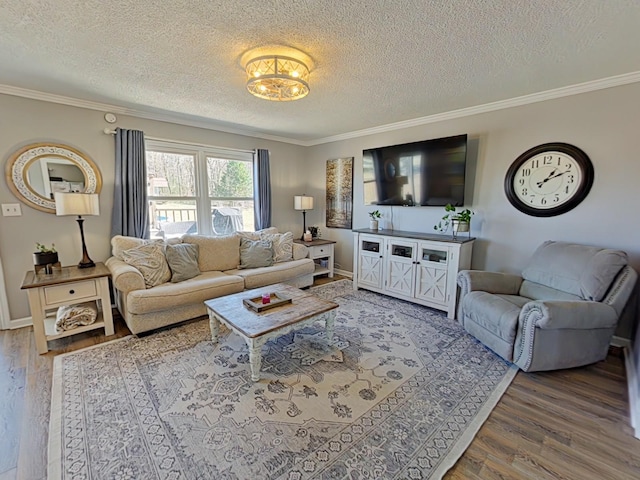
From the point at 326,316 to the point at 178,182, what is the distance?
9.59ft

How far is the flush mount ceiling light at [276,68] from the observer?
2.06 m

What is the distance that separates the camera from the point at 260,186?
4703 mm

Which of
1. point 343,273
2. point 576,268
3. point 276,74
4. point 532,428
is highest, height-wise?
point 276,74

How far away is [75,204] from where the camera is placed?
2.81m

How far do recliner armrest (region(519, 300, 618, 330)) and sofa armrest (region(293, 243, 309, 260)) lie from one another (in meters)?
2.89

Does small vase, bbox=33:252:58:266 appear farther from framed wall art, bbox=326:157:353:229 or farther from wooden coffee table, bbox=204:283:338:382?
framed wall art, bbox=326:157:353:229

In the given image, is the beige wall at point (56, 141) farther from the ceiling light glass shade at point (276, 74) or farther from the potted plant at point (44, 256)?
the ceiling light glass shade at point (276, 74)

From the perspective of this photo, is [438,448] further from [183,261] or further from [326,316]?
[183,261]

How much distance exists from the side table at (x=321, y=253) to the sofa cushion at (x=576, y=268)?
2750 millimetres

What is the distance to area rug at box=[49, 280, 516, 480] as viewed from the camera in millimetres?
1479

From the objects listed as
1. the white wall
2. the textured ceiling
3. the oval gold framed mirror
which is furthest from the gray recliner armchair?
the oval gold framed mirror

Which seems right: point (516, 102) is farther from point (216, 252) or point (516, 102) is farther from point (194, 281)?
point (194, 281)

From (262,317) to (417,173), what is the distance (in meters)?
2.74

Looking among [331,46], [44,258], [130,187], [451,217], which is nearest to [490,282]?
[451,217]
